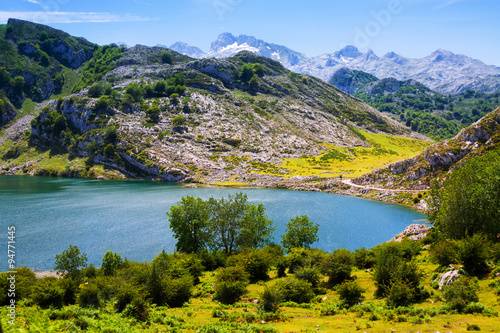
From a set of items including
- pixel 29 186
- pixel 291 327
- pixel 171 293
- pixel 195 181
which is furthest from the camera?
pixel 195 181

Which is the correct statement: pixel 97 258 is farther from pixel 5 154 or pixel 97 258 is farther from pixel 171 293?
pixel 5 154

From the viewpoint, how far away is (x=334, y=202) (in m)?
114

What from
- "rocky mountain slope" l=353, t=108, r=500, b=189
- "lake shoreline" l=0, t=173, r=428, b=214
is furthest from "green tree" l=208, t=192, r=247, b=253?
"rocky mountain slope" l=353, t=108, r=500, b=189

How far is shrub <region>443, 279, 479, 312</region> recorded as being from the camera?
2420 cm

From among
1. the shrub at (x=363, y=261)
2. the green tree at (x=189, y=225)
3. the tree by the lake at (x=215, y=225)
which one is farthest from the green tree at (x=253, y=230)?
the shrub at (x=363, y=261)

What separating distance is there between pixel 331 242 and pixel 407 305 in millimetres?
43917

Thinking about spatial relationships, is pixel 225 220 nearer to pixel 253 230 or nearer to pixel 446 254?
pixel 253 230

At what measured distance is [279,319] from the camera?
89.6 feet

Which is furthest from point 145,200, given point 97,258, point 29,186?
point 29,186

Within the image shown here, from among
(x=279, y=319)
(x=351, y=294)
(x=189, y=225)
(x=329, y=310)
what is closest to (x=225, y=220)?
(x=189, y=225)

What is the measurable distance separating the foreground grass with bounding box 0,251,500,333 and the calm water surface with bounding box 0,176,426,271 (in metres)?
33.5

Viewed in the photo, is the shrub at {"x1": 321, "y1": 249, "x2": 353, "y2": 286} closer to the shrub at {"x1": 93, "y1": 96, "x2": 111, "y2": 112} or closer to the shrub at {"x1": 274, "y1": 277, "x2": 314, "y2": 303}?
the shrub at {"x1": 274, "y1": 277, "x2": 314, "y2": 303}

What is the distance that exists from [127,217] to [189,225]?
132ft

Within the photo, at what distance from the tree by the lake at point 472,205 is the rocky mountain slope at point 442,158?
6933 cm
